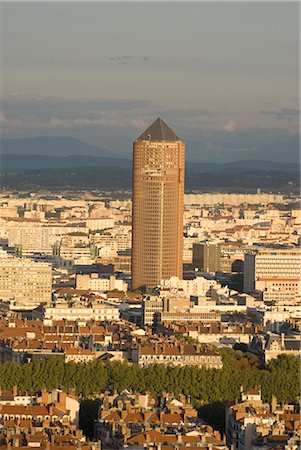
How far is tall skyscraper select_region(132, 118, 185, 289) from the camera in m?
56.8

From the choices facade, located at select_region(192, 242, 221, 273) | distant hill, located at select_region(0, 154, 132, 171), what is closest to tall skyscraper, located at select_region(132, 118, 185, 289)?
facade, located at select_region(192, 242, 221, 273)

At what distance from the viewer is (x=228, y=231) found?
82438 mm

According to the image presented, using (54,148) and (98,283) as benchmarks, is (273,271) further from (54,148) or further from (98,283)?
(54,148)

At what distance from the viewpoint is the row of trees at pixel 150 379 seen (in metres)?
31.3

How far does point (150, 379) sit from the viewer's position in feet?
106

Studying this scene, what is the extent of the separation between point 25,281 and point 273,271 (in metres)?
7.76

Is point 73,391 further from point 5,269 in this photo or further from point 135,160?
point 135,160

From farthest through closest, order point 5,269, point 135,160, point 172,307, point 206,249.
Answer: point 206,249
point 135,160
point 5,269
point 172,307

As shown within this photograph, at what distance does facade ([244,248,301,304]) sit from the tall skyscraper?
197 cm

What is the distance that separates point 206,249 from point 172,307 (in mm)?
19064

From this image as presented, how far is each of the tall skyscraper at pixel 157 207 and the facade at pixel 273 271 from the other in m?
1.97

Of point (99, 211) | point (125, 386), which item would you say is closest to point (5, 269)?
point (125, 386)

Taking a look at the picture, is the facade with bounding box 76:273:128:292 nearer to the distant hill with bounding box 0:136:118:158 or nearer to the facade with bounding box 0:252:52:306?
the facade with bounding box 0:252:52:306

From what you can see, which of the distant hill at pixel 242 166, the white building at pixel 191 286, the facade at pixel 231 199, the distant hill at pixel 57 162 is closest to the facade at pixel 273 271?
the white building at pixel 191 286
